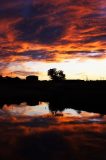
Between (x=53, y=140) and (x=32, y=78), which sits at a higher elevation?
(x=32, y=78)

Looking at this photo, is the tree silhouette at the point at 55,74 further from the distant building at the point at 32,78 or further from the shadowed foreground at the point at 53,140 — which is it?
the shadowed foreground at the point at 53,140

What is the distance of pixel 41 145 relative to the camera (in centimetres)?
2053

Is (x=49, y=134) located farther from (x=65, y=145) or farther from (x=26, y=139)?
(x=65, y=145)

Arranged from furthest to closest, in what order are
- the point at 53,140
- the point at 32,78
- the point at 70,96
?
1. the point at 32,78
2. the point at 70,96
3. the point at 53,140

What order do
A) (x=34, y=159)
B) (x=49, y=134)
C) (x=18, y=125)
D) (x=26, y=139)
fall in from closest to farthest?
(x=34, y=159) < (x=26, y=139) < (x=49, y=134) < (x=18, y=125)

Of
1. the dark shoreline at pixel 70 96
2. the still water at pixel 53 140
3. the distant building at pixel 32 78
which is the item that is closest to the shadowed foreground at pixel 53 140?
the still water at pixel 53 140

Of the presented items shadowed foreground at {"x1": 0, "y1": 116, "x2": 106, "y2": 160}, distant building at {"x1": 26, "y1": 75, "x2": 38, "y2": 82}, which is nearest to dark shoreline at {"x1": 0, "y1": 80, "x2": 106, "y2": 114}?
shadowed foreground at {"x1": 0, "y1": 116, "x2": 106, "y2": 160}

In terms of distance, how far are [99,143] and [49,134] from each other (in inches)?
198

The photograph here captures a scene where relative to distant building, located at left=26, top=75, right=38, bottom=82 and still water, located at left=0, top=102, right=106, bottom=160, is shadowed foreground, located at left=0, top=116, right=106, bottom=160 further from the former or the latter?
distant building, located at left=26, top=75, right=38, bottom=82

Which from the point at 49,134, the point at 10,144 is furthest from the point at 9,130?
the point at 10,144

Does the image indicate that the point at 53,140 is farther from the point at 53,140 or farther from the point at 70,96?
the point at 70,96

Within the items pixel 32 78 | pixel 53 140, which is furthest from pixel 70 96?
pixel 32 78

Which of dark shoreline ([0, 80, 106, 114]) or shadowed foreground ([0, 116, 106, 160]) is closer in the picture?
A: shadowed foreground ([0, 116, 106, 160])

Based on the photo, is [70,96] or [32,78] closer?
[70,96]
